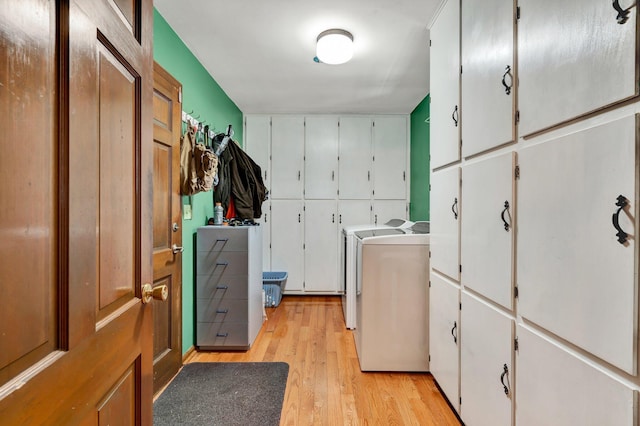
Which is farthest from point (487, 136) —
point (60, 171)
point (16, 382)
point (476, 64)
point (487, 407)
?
point (16, 382)

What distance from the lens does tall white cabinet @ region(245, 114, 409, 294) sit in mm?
4234

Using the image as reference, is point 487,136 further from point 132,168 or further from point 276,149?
point 276,149

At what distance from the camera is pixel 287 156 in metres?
4.26

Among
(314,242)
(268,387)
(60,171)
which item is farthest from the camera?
(314,242)

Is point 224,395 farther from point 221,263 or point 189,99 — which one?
point 189,99

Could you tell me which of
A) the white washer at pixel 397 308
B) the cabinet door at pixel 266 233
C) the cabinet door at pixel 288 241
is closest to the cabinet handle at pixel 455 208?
the white washer at pixel 397 308

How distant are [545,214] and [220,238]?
2.24 m

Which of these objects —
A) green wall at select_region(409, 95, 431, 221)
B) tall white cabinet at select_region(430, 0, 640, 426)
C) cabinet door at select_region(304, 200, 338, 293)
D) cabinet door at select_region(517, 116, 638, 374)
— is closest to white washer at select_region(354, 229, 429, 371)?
tall white cabinet at select_region(430, 0, 640, 426)

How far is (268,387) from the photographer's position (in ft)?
7.01

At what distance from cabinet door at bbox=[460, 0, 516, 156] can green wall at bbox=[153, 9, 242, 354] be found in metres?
1.85

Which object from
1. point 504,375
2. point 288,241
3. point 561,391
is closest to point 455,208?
point 504,375

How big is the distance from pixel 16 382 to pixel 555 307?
130 centimetres

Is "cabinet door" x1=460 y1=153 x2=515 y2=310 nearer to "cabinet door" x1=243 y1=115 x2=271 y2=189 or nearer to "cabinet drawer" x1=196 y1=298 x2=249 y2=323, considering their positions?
"cabinet drawer" x1=196 y1=298 x2=249 y2=323

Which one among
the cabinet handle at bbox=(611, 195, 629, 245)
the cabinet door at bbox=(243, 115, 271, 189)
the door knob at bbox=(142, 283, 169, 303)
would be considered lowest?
the door knob at bbox=(142, 283, 169, 303)
